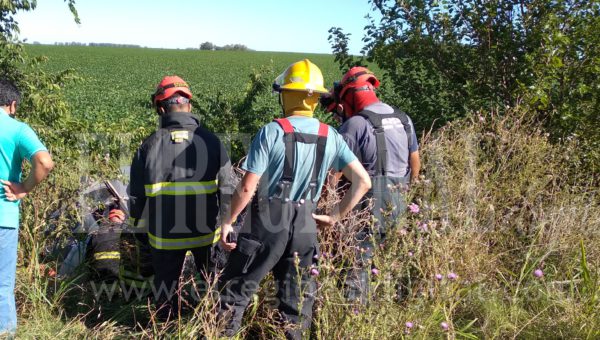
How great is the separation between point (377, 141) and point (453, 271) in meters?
1.01

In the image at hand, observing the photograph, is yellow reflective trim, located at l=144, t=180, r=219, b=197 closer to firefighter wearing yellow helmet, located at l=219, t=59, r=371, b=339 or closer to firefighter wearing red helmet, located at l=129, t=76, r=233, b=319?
firefighter wearing red helmet, located at l=129, t=76, r=233, b=319

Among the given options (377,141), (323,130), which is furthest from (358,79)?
(323,130)

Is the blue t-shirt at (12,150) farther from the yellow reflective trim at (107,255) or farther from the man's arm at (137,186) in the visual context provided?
the yellow reflective trim at (107,255)

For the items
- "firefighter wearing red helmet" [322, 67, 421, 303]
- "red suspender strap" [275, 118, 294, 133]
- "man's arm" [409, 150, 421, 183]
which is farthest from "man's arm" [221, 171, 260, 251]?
"man's arm" [409, 150, 421, 183]

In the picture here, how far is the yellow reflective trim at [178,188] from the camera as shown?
3.33 meters

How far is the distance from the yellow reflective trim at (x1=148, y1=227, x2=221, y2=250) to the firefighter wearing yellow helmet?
0.42 meters

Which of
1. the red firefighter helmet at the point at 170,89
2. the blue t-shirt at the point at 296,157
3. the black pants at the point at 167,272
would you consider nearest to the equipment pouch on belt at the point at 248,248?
the blue t-shirt at the point at 296,157

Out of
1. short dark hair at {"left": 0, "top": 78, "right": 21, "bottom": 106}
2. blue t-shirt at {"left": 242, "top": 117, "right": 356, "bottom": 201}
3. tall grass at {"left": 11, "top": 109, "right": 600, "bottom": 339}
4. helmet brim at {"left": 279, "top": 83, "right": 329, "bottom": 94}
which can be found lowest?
tall grass at {"left": 11, "top": 109, "right": 600, "bottom": 339}

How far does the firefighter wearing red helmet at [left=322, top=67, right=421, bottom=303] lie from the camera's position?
366 cm

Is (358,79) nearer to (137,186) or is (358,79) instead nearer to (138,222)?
(137,186)

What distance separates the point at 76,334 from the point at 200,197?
115 centimetres

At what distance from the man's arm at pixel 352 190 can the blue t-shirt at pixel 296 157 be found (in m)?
0.05

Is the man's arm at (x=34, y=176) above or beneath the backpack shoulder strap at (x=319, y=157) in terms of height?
beneath

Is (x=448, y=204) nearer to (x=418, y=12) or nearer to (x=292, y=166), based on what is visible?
(x=292, y=166)
